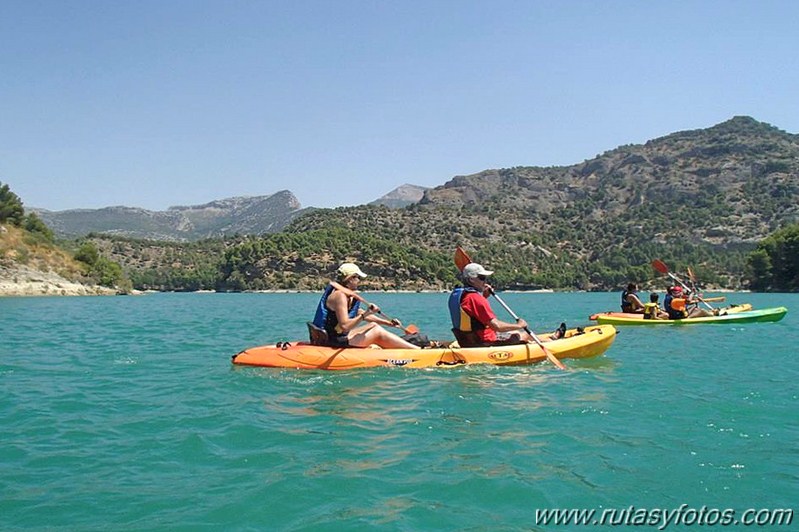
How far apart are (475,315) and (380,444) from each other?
556 centimetres

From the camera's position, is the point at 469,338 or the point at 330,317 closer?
the point at 330,317

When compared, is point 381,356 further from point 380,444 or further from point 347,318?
point 380,444

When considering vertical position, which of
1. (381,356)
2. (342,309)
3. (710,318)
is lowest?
(710,318)

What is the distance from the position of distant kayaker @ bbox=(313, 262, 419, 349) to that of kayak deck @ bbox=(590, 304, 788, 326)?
13.3 meters

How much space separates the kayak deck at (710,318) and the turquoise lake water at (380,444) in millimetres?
10334

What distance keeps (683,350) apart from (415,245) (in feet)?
378

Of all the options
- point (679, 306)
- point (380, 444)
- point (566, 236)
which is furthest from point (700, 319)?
point (566, 236)

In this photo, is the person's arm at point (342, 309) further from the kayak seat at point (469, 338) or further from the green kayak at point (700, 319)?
the green kayak at point (700, 319)

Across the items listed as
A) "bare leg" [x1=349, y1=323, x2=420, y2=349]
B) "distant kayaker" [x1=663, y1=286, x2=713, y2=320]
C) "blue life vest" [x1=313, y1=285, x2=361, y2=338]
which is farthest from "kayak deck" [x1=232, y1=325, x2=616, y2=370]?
"distant kayaker" [x1=663, y1=286, x2=713, y2=320]

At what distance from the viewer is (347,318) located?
11.5 metres

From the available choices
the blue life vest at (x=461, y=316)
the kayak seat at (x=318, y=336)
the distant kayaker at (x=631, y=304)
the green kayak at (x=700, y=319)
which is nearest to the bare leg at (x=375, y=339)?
the kayak seat at (x=318, y=336)

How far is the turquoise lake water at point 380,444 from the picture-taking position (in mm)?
4977

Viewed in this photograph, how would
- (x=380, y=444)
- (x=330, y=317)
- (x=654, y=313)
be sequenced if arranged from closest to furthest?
(x=380, y=444) < (x=330, y=317) < (x=654, y=313)

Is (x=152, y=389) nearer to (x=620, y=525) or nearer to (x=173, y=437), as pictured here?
(x=173, y=437)
